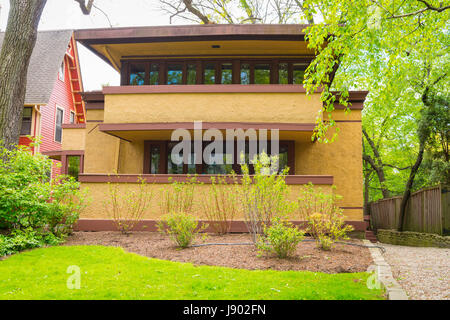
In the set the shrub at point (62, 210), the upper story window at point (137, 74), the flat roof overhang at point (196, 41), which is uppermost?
the flat roof overhang at point (196, 41)

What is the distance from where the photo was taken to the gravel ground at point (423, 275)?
501 centimetres

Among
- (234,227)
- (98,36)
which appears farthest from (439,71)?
(98,36)

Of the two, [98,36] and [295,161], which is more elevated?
[98,36]

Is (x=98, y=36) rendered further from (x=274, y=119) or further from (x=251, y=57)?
(x=274, y=119)

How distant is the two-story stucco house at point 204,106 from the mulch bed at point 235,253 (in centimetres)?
117

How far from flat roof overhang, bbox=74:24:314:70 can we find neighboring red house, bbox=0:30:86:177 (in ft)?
28.0

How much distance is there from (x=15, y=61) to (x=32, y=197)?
4.19m

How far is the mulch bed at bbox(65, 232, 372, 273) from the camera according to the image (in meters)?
6.68

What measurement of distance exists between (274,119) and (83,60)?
991 inches

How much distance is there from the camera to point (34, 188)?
8430 mm

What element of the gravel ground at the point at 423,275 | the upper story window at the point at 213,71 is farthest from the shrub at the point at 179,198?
the gravel ground at the point at 423,275

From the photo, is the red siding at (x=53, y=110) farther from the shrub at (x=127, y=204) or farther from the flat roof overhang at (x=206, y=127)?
the shrub at (x=127, y=204)

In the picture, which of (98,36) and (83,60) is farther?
(83,60)

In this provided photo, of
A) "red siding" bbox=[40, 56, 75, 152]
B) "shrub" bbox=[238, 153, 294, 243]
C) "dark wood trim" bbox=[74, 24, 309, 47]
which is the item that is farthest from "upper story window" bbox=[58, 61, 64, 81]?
"shrub" bbox=[238, 153, 294, 243]
